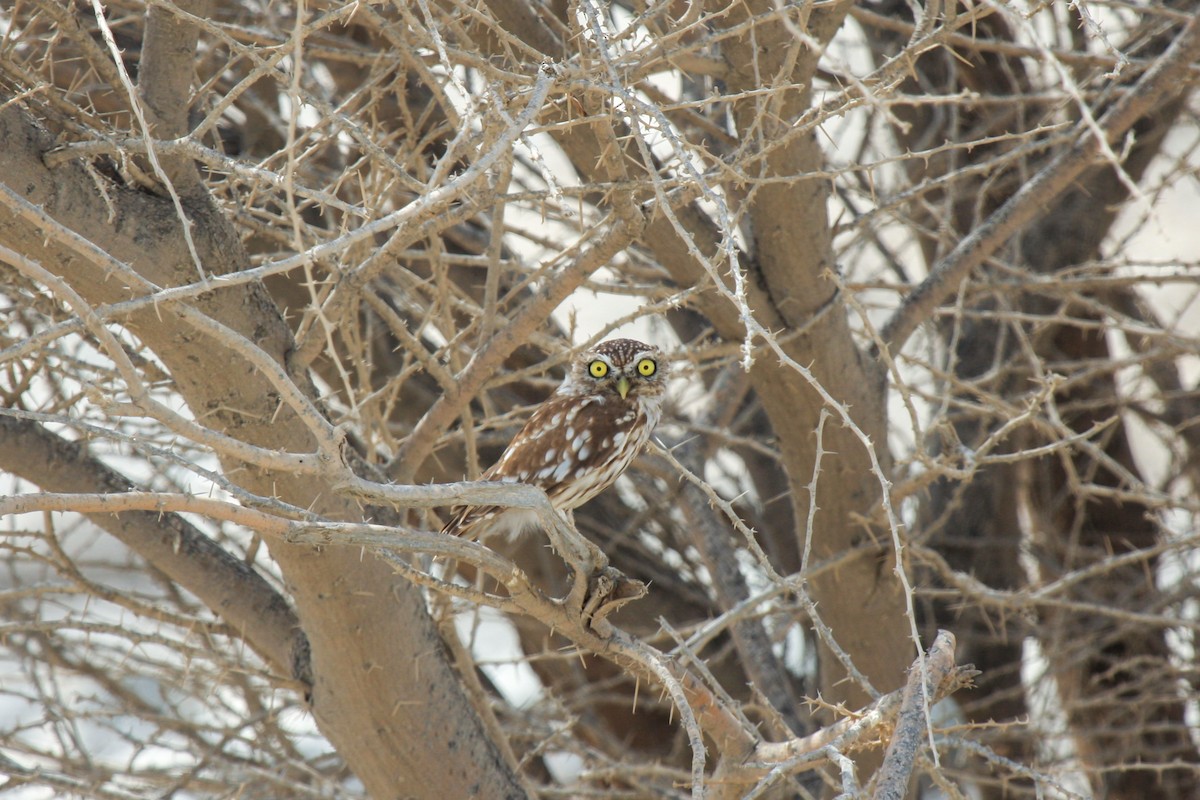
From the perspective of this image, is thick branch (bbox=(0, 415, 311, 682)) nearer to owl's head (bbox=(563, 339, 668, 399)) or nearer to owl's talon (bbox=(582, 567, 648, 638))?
owl's talon (bbox=(582, 567, 648, 638))

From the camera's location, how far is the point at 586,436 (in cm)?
437

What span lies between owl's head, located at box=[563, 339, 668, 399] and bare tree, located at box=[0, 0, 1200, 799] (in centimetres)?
27

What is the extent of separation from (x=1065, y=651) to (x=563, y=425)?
313 centimetres

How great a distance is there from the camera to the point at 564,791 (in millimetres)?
4734

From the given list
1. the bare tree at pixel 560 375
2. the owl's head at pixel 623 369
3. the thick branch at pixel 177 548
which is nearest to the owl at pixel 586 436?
the owl's head at pixel 623 369

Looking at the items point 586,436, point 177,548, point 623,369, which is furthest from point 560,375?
point 177,548

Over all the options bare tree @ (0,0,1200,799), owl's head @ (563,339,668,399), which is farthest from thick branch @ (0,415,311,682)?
owl's head @ (563,339,668,399)

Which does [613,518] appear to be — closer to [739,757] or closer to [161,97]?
[739,757]

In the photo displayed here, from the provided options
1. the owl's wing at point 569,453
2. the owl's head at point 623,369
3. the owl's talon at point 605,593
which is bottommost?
the owl's talon at point 605,593

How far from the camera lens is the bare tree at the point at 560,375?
2.61 metres

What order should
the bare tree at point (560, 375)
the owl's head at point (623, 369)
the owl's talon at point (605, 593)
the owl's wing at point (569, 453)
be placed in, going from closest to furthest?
the bare tree at point (560, 375), the owl's talon at point (605, 593), the owl's wing at point (569, 453), the owl's head at point (623, 369)

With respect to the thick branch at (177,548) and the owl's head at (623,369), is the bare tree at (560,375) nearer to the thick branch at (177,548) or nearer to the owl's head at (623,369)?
the thick branch at (177,548)

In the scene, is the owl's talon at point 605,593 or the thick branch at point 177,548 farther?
A: the thick branch at point 177,548

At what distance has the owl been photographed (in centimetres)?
430
